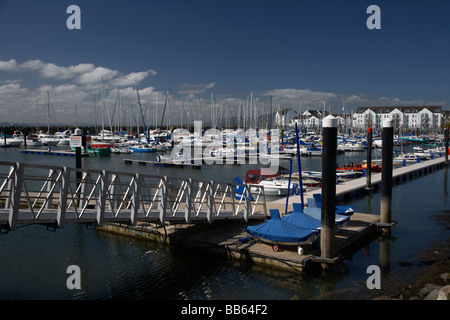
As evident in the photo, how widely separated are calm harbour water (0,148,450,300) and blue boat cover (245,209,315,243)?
1464 mm

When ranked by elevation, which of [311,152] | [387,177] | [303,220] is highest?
[387,177]

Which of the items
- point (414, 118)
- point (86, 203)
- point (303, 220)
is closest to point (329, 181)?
point (303, 220)

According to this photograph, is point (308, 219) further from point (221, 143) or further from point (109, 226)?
point (221, 143)

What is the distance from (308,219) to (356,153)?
86.5 m

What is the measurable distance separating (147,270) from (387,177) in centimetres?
1498

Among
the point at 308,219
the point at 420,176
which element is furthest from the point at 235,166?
the point at 308,219

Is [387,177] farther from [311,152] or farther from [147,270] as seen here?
[311,152]

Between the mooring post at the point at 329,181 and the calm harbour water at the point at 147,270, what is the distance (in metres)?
1.67

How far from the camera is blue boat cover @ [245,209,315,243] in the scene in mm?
17297

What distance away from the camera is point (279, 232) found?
57.9 feet
